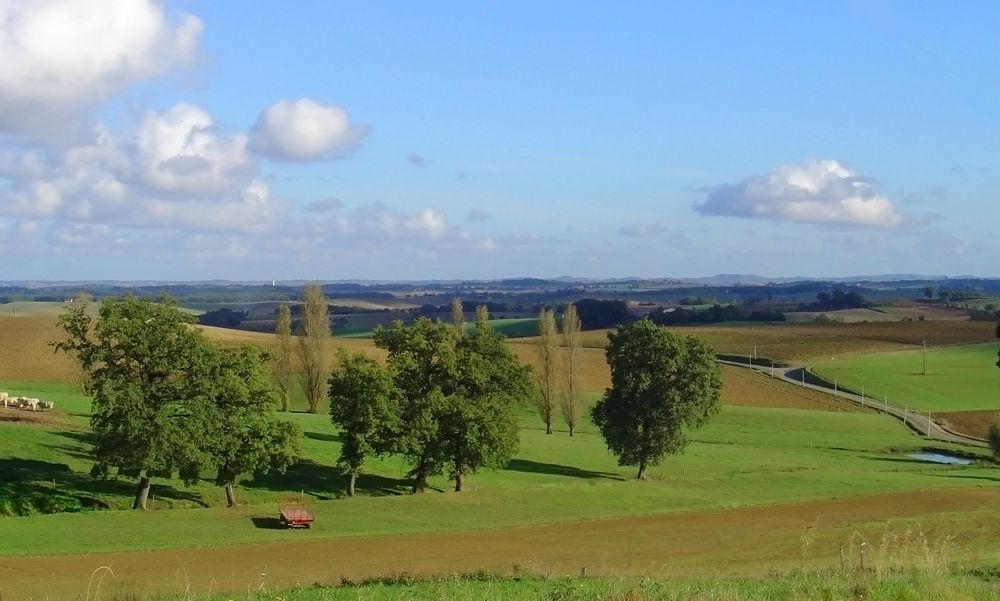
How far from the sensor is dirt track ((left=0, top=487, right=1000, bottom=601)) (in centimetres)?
2966

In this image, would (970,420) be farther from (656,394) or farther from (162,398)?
(162,398)

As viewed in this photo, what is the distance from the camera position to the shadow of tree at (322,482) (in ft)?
176

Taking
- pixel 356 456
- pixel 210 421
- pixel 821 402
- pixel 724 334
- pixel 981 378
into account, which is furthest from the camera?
pixel 724 334

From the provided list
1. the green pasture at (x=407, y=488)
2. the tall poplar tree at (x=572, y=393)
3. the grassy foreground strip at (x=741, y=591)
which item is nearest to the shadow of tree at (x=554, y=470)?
the green pasture at (x=407, y=488)

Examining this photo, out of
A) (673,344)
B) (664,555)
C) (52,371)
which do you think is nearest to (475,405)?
(673,344)

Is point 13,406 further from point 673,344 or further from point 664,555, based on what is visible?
point 664,555

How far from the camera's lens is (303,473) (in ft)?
188

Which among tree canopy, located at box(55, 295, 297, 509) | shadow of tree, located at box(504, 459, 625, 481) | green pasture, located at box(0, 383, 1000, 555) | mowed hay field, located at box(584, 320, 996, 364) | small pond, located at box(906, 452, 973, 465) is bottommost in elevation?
small pond, located at box(906, 452, 973, 465)

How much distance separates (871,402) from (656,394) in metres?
56.4

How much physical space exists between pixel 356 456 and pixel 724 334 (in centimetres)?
11807

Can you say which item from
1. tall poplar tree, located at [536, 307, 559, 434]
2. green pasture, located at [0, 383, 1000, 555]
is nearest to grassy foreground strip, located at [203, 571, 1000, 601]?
green pasture, located at [0, 383, 1000, 555]

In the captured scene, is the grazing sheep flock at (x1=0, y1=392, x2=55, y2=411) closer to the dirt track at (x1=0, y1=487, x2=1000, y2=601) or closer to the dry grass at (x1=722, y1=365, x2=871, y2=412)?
the dirt track at (x1=0, y1=487, x2=1000, y2=601)

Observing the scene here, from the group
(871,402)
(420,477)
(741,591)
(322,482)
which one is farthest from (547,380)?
(741,591)

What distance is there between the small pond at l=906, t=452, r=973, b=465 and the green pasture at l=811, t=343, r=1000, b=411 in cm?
2847
